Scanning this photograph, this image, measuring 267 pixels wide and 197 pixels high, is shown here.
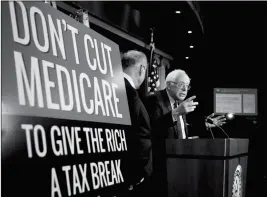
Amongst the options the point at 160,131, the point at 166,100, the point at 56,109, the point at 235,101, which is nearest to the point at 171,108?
the point at 166,100

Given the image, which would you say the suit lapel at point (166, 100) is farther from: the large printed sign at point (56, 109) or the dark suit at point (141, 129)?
the large printed sign at point (56, 109)

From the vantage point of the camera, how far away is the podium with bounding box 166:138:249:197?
2.11 m

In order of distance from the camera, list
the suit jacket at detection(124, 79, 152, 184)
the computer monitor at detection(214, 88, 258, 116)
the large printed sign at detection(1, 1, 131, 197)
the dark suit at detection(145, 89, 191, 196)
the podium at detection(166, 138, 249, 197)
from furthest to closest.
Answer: the computer monitor at detection(214, 88, 258, 116)
the dark suit at detection(145, 89, 191, 196)
the podium at detection(166, 138, 249, 197)
the suit jacket at detection(124, 79, 152, 184)
the large printed sign at detection(1, 1, 131, 197)

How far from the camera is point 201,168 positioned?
215 cm

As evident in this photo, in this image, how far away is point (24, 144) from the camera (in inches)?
37.0

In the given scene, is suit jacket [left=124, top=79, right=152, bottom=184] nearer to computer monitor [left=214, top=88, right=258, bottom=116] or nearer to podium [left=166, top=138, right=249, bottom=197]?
podium [left=166, top=138, right=249, bottom=197]

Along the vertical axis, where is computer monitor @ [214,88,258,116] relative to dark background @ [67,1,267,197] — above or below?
below

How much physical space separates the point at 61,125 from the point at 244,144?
196 centimetres

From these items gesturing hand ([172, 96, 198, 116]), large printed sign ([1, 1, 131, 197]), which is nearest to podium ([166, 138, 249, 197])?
gesturing hand ([172, 96, 198, 116])

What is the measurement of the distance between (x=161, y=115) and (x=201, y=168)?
45 cm

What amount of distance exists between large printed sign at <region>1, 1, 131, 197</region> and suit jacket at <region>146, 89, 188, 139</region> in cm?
87

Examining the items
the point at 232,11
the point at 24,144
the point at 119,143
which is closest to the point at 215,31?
the point at 232,11

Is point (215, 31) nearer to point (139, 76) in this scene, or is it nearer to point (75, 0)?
point (75, 0)

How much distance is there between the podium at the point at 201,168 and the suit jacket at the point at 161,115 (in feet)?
0.41
